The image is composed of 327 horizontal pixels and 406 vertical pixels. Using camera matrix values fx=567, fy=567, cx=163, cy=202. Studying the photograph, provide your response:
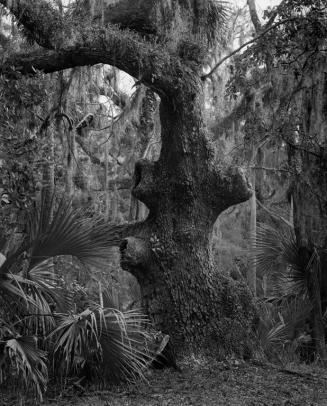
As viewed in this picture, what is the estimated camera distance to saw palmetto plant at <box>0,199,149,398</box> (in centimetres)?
586

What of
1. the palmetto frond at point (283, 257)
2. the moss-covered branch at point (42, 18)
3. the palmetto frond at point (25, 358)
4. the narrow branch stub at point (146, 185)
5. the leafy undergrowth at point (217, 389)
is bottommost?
the leafy undergrowth at point (217, 389)

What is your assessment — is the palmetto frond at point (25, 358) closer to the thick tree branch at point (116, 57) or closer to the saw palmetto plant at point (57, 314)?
the saw palmetto plant at point (57, 314)

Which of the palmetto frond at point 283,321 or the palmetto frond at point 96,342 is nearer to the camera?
the palmetto frond at point 96,342

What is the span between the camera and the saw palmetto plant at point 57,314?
5.86m

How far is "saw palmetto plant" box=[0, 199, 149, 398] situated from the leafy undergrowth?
269 millimetres

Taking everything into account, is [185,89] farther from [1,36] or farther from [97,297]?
[1,36]

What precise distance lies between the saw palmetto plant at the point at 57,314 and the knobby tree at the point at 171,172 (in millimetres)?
1505

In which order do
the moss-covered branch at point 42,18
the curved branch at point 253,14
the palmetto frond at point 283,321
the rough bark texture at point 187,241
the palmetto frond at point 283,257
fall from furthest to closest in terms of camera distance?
1. the curved branch at point 253,14
2. the palmetto frond at point 283,257
3. the palmetto frond at point 283,321
4. the rough bark texture at point 187,241
5. the moss-covered branch at point 42,18

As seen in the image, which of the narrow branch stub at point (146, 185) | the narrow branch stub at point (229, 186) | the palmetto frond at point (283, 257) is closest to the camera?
the narrow branch stub at point (229, 186)

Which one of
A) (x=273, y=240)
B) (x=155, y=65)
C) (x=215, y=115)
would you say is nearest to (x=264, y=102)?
(x=215, y=115)

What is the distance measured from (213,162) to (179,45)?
1.75 meters

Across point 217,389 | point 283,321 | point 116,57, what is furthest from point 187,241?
point 116,57

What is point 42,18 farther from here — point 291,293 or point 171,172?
point 291,293

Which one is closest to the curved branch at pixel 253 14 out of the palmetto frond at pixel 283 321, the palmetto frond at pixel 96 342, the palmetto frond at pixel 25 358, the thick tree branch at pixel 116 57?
the thick tree branch at pixel 116 57
